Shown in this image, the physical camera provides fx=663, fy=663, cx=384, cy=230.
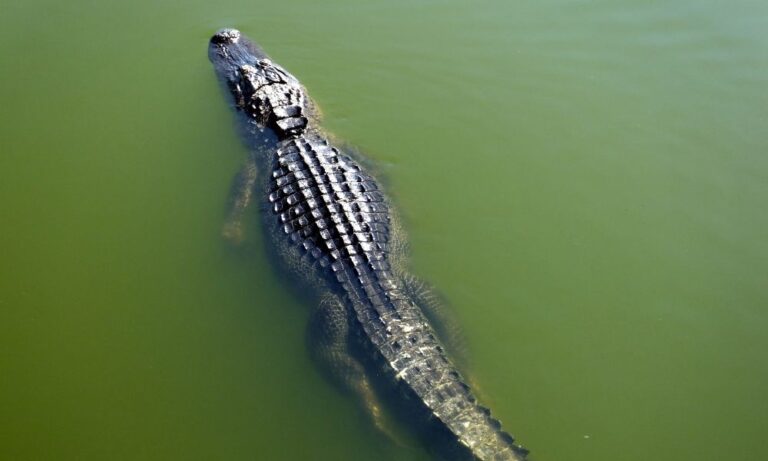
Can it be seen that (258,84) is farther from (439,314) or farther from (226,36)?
(439,314)

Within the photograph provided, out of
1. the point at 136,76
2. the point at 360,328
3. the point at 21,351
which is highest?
the point at 136,76

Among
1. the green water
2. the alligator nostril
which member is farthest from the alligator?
the alligator nostril

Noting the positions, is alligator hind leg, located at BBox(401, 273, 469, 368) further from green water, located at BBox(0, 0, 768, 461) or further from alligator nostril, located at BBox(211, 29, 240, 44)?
alligator nostril, located at BBox(211, 29, 240, 44)

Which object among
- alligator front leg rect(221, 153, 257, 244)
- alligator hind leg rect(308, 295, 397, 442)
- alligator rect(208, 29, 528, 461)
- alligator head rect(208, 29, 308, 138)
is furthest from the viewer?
alligator head rect(208, 29, 308, 138)

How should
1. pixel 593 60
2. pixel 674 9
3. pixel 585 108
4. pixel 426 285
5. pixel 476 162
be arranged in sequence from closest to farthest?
1. pixel 426 285
2. pixel 476 162
3. pixel 585 108
4. pixel 593 60
5. pixel 674 9

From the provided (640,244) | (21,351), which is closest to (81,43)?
(21,351)

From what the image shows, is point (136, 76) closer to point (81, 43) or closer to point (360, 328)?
point (81, 43)
